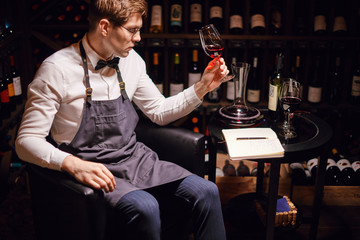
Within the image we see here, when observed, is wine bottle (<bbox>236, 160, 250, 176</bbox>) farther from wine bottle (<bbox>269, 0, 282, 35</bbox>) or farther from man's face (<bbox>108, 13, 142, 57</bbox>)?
man's face (<bbox>108, 13, 142, 57</bbox>)

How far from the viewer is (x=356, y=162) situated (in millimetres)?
2660

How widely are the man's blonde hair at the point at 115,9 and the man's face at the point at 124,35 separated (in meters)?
0.02

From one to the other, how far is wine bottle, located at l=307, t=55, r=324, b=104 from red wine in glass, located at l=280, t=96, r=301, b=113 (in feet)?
3.43

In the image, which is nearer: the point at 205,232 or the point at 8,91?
the point at 205,232

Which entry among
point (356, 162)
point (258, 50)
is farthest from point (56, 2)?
point (356, 162)

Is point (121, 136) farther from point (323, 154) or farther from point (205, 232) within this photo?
point (323, 154)

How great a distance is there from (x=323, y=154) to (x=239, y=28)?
3.83 ft

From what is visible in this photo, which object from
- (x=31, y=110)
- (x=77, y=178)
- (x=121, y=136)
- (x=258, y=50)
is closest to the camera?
(x=77, y=178)

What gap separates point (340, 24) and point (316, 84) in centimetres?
45

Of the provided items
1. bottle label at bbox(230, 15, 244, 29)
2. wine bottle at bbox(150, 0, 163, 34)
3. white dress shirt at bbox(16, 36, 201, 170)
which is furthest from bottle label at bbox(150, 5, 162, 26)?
white dress shirt at bbox(16, 36, 201, 170)

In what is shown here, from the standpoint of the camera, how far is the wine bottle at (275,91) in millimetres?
2031

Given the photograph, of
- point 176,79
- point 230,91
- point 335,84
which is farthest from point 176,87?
point 335,84

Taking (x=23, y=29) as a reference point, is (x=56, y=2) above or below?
above

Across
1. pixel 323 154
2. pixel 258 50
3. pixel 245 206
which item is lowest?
pixel 245 206
